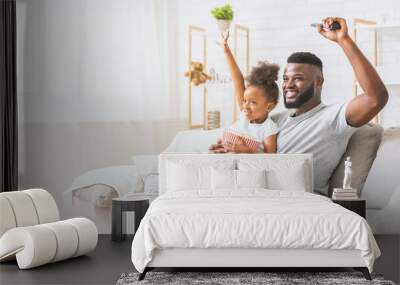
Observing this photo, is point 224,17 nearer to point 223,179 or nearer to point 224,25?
point 224,25

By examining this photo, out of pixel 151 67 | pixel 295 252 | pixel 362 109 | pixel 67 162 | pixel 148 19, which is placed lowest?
pixel 295 252

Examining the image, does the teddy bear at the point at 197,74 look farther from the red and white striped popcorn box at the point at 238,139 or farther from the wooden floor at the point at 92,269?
the wooden floor at the point at 92,269

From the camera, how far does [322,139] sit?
7066mm

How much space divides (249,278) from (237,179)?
1.69 m

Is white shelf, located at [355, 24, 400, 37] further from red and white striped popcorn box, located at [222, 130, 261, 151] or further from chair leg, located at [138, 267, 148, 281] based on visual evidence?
chair leg, located at [138, 267, 148, 281]

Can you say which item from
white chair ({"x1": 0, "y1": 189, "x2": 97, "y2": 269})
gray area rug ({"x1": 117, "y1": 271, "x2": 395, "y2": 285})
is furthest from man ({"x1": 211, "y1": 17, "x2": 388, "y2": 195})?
white chair ({"x1": 0, "y1": 189, "x2": 97, "y2": 269})

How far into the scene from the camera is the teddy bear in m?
7.26

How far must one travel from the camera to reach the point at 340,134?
23.1ft

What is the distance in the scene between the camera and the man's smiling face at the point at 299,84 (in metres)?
7.11

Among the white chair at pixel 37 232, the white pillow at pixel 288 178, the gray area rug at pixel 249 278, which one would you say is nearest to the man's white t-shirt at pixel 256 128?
the white pillow at pixel 288 178

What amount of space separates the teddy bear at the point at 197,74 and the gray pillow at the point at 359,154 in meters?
1.68

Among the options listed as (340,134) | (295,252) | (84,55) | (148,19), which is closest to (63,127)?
(84,55)

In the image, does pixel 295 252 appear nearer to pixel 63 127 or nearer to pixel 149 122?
pixel 149 122

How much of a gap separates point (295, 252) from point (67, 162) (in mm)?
3420
